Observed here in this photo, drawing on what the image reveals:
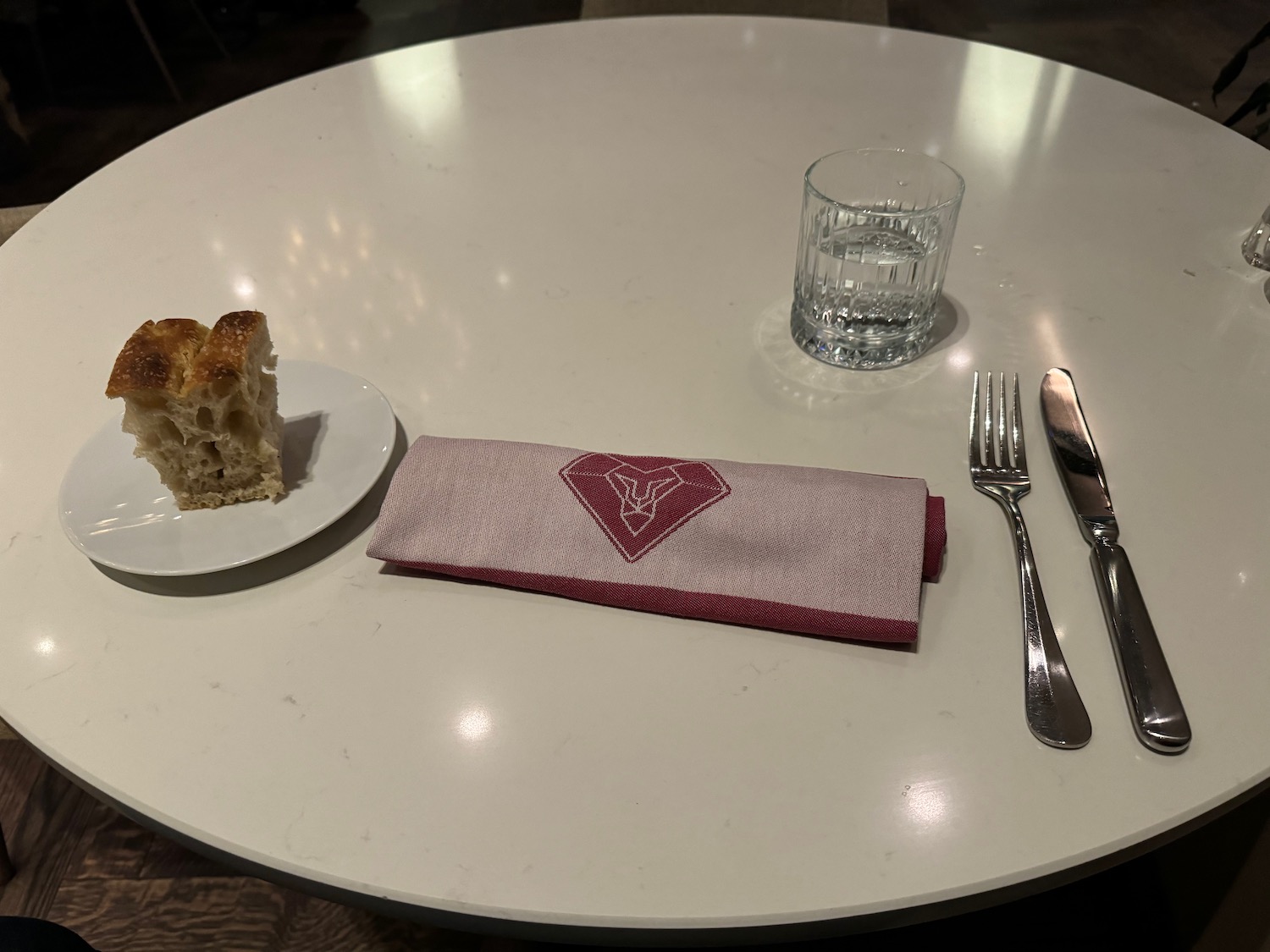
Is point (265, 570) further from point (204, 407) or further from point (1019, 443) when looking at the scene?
point (1019, 443)

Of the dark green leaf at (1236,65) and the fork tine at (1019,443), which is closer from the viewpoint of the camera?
the fork tine at (1019,443)

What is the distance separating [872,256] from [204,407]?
526 mm

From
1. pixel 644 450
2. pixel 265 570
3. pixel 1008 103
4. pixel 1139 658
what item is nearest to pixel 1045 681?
pixel 1139 658

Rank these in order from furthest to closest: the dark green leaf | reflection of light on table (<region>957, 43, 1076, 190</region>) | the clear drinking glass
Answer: the dark green leaf < reflection of light on table (<region>957, 43, 1076, 190</region>) < the clear drinking glass

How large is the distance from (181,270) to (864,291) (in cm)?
66

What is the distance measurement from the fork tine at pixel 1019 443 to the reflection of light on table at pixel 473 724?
42 cm

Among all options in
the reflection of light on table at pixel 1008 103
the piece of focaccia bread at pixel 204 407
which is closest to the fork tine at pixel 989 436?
the reflection of light on table at pixel 1008 103

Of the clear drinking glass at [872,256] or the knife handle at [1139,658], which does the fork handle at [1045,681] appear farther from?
the clear drinking glass at [872,256]

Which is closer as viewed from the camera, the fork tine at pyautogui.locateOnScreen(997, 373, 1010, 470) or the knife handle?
the knife handle

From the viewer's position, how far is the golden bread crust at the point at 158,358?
0.62 meters

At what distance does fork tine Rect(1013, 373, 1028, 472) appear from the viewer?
703mm

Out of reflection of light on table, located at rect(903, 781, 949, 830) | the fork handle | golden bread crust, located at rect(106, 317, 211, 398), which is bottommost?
reflection of light on table, located at rect(903, 781, 949, 830)

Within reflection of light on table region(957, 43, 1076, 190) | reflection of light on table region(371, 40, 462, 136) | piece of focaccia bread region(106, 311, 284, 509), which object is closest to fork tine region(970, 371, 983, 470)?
reflection of light on table region(957, 43, 1076, 190)

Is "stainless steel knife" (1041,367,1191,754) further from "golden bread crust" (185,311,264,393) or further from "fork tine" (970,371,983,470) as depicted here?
"golden bread crust" (185,311,264,393)
